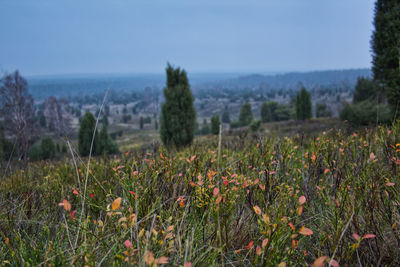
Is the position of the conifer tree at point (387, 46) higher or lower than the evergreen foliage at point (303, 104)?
higher

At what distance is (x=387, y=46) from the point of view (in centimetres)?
1298

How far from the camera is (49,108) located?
130ft

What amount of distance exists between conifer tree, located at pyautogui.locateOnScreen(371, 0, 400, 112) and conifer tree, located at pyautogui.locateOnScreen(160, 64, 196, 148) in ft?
29.5

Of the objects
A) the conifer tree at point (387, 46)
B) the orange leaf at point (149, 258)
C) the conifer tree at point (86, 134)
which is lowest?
the conifer tree at point (86, 134)

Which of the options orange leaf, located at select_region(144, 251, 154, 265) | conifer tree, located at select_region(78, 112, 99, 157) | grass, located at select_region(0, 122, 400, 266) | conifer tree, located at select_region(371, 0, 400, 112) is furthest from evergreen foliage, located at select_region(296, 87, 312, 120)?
orange leaf, located at select_region(144, 251, 154, 265)

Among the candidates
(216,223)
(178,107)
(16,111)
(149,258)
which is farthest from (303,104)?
(149,258)

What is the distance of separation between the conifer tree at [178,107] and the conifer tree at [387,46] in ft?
29.5

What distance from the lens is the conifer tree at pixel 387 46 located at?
11.2 m

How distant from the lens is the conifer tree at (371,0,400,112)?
11198mm

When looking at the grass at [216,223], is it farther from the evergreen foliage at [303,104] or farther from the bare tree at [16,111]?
the evergreen foliage at [303,104]

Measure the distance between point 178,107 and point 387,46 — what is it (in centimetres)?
1099

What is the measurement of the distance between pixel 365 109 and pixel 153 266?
86.0ft

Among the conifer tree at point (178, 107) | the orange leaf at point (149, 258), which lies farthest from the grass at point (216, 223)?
the conifer tree at point (178, 107)

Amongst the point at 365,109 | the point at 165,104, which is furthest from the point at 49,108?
the point at 365,109
